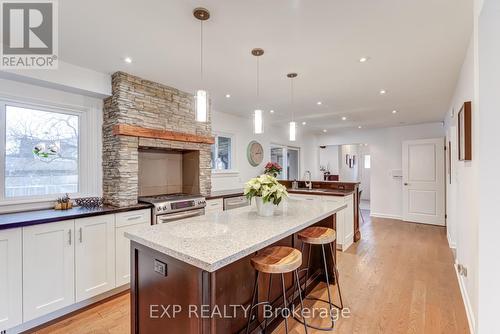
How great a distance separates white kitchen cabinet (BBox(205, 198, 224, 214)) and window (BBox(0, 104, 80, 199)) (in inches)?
66.2

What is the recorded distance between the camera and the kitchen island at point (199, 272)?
4.25 feet

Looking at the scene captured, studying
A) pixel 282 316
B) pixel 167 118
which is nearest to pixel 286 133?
pixel 167 118

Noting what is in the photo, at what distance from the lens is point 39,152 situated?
2.70m

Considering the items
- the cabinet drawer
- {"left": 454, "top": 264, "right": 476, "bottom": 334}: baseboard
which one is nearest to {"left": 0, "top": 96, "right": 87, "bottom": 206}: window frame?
the cabinet drawer

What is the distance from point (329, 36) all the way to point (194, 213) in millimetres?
2637

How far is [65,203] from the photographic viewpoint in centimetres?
261

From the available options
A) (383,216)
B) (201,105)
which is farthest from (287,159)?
(201,105)

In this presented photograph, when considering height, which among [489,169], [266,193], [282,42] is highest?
[282,42]

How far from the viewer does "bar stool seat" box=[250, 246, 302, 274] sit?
156cm

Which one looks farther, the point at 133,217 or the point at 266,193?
the point at 133,217

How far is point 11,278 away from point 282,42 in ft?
10.1

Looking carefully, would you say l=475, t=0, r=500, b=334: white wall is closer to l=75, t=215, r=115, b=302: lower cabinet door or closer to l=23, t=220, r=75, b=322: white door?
l=75, t=215, r=115, b=302: lower cabinet door

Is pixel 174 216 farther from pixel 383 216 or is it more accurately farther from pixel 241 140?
pixel 383 216

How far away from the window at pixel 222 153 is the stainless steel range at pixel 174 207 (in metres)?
1.41
